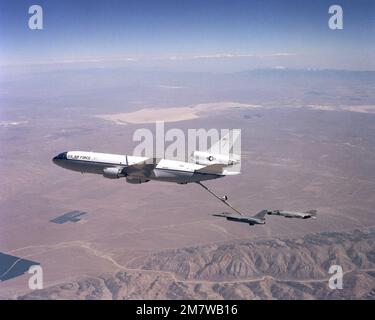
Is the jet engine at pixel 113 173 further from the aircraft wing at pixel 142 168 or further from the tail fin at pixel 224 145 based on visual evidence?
the tail fin at pixel 224 145

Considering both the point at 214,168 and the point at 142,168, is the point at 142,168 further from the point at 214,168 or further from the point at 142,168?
the point at 214,168

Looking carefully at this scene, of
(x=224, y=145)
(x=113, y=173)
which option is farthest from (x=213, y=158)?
(x=113, y=173)

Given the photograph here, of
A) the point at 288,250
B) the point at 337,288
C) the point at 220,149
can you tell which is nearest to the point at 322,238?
the point at 288,250

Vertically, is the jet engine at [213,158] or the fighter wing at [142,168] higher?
the jet engine at [213,158]

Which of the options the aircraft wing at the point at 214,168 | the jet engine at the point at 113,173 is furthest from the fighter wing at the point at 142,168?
the aircraft wing at the point at 214,168

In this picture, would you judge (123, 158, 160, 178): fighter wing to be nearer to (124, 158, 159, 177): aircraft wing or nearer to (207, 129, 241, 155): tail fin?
(124, 158, 159, 177): aircraft wing

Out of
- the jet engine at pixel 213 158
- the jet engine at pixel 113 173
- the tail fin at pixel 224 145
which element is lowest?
the jet engine at pixel 113 173
